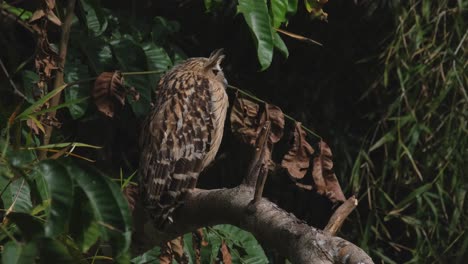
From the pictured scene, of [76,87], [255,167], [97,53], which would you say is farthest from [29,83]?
[255,167]

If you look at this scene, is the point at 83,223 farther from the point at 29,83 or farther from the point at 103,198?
the point at 29,83

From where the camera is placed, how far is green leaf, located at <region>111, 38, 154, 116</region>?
10.9 ft

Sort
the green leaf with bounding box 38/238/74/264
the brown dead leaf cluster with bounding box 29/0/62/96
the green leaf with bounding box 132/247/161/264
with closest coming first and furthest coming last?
the green leaf with bounding box 38/238/74/264, the brown dead leaf cluster with bounding box 29/0/62/96, the green leaf with bounding box 132/247/161/264

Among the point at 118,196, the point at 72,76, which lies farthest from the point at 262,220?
the point at 72,76

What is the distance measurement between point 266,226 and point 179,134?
1.23 metres

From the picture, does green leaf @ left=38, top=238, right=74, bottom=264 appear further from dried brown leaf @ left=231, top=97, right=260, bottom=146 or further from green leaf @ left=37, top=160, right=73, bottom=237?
dried brown leaf @ left=231, top=97, right=260, bottom=146

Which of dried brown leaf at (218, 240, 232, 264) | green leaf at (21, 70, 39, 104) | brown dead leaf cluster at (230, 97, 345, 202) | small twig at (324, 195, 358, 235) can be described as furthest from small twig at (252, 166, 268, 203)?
green leaf at (21, 70, 39, 104)

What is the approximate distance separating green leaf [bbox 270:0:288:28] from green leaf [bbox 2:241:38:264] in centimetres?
106

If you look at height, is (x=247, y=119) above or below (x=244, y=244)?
above

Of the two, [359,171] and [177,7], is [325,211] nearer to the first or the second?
[359,171]

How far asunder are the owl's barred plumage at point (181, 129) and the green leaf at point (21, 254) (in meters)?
1.43

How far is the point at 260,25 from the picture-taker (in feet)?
7.53

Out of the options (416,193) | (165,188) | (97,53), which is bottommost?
(416,193)

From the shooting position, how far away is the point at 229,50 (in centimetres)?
449
